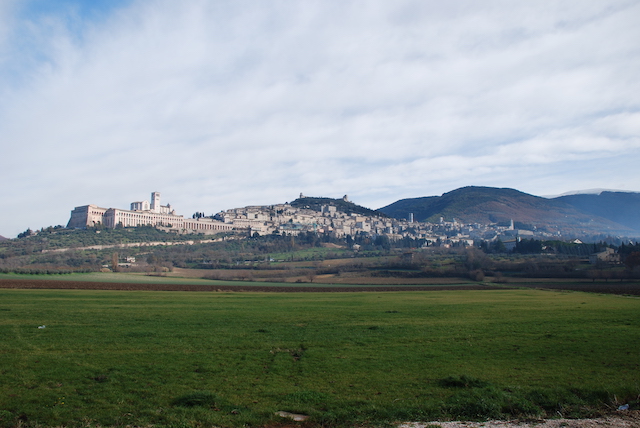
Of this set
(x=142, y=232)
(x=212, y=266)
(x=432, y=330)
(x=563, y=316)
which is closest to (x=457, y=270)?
(x=212, y=266)

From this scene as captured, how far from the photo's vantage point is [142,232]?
551 feet

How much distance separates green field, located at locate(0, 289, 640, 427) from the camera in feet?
38.5

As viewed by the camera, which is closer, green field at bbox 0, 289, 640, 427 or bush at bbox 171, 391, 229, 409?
green field at bbox 0, 289, 640, 427

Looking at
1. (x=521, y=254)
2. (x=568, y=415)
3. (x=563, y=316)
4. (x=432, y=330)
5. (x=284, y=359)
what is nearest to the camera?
(x=568, y=415)

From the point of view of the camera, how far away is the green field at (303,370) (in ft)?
38.5

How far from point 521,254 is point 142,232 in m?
136

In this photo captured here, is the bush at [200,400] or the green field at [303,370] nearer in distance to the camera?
the green field at [303,370]

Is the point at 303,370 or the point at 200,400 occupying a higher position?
the point at 200,400

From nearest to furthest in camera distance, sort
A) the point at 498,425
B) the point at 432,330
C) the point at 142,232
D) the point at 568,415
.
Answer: the point at 498,425 < the point at 568,415 < the point at 432,330 < the point at 142,232

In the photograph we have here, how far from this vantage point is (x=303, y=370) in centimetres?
1545

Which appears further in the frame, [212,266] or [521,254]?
[521,254]

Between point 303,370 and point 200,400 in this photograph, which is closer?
point 200,400

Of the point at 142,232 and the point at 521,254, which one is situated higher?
the point at 142,232

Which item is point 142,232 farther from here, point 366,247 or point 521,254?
point 521,254
